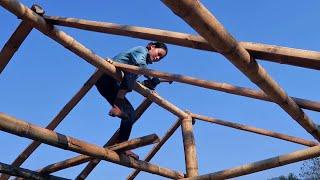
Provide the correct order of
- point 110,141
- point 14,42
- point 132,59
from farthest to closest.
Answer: point 110,141, point 132,59, point 14,42

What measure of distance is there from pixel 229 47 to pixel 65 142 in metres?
2.39

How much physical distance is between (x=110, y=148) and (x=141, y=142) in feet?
1.42

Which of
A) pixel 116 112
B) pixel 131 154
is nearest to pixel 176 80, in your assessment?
pixel 116 112

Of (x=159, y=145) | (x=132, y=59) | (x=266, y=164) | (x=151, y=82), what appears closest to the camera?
(x=266, y=164)

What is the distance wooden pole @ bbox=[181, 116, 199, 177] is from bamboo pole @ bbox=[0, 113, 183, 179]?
1.75ft

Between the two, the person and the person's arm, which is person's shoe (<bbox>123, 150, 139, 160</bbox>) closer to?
the person

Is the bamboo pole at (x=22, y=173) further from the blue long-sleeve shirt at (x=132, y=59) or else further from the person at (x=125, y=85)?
the blue long-sleeve shirt at (x=132, y=59)

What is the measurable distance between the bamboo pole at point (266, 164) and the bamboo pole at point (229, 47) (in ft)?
1.66

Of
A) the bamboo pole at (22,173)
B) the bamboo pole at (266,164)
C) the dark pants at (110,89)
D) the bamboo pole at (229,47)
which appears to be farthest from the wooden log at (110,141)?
the bamboo pole at (229,47)

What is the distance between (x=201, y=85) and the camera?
5.54 m

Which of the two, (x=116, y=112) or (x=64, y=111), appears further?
(x=64, y=111)

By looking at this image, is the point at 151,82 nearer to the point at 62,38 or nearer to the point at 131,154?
the point at 131,154

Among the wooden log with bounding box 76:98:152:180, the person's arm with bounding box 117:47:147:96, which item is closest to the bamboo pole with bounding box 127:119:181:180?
the wooden log with bounding box 76:98:152:180

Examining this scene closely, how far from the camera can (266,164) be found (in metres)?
5.52
